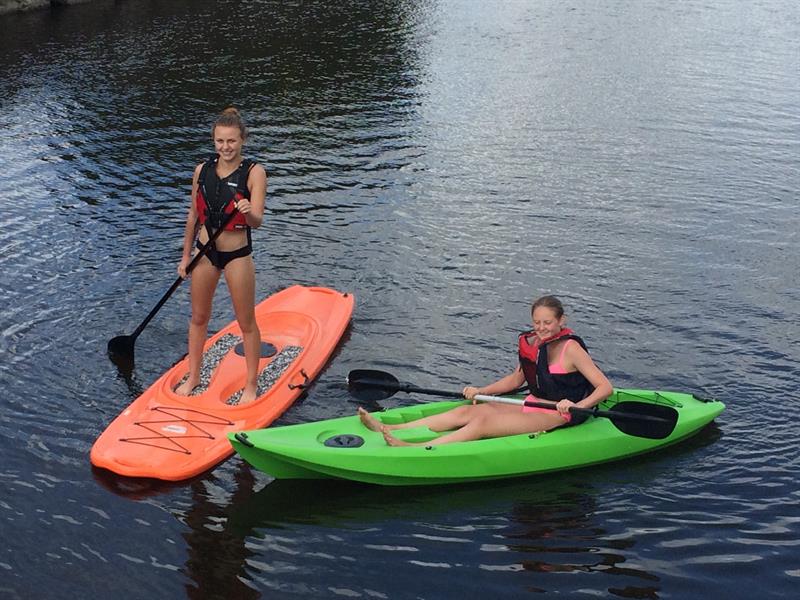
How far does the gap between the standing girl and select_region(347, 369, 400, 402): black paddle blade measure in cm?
83

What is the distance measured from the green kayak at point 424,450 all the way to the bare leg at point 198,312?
1126 millimetres

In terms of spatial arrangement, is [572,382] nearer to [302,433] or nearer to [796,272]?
[302,433]

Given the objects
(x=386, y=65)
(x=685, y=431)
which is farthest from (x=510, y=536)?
(x=386, y=65)

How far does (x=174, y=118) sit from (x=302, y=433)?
11950mm

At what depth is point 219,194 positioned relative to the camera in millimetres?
6930

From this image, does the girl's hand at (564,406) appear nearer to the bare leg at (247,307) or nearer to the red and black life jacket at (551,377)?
the red and black life jacket at (551,377)

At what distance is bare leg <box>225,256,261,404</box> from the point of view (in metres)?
7.16

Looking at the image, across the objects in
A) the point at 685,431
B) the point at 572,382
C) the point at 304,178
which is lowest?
the point at 685,431

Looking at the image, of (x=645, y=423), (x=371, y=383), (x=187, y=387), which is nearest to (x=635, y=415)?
(x=645, y=423)

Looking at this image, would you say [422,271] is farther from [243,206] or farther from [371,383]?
[243,206]

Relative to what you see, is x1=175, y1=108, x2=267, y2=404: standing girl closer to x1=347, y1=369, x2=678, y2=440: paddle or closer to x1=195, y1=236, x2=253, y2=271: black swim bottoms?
x1=195, y1=236, x2=253, y2=271: black swim bottoms

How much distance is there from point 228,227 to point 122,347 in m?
2.29

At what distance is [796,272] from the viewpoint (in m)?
11.3

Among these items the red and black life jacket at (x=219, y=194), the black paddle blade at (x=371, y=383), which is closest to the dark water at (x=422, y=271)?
the black paddle blade at (x=371, y=383)
